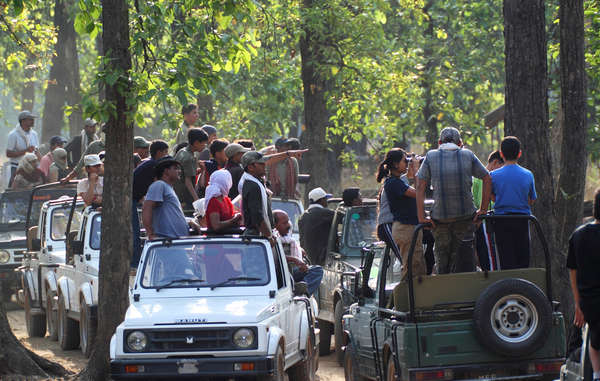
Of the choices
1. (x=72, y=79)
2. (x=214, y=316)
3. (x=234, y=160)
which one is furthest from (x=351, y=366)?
(x=72, y=79)

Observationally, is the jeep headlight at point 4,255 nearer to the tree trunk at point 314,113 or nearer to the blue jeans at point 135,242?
the tree trunk at point 314,113

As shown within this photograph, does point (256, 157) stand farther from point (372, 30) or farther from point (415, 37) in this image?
point (415, 37)

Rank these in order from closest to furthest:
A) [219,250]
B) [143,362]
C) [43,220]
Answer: [143,362], [219,250], [43,220]

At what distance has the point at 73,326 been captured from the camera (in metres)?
15.3

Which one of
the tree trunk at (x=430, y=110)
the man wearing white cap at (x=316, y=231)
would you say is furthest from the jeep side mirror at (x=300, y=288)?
the tree trunk at (x=430, y=110)

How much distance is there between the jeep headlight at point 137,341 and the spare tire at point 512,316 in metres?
2.97

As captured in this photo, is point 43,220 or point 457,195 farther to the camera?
point 43,220

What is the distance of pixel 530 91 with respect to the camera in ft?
44.7

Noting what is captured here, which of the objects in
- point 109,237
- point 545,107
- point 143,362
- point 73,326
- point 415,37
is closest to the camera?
point 143,362

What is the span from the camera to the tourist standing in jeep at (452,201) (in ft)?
33.7

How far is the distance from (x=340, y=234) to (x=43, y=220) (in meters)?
4.91

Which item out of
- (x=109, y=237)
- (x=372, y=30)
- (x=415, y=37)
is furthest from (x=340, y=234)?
(x=415, y=37)

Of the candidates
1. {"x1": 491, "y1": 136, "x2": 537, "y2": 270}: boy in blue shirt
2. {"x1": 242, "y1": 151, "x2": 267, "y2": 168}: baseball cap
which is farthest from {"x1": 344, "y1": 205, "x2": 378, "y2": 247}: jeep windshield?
{"x1": 491, "y1": 136, "x2": 537, "y2": 270}: boy in blue shirt

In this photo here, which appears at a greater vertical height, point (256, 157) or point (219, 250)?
point (256, 157)
